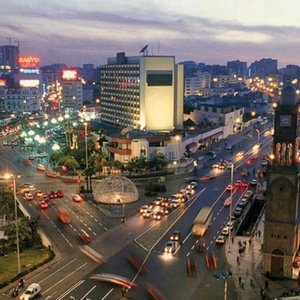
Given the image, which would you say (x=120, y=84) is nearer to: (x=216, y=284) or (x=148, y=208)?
(x=148, y=208)

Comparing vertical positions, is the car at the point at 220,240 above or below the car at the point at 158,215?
above

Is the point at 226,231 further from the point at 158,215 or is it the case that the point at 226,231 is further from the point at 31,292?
the point at 31,292

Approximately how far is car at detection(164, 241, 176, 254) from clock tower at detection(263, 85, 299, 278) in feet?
35.5

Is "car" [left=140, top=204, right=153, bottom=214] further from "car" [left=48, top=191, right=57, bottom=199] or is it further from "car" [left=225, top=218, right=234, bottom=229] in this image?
"car" [left=48, top=191, right=57, bottom=199]

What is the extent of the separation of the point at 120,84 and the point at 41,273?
99181 mm

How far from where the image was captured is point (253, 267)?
47406mm

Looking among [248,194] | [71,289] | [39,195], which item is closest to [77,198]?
[39,195]

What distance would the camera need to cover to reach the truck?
6391 centimetres

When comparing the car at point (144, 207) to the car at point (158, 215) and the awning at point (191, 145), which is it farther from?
the awning at point (191, 145)

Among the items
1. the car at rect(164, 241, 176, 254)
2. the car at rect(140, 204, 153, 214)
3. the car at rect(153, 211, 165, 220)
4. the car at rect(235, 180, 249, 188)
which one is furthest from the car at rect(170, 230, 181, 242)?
→ the car at rect(235, 180, 249, 188)

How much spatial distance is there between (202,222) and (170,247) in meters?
8.20

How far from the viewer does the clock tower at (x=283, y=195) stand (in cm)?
4512

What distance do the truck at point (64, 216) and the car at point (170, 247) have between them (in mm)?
16465

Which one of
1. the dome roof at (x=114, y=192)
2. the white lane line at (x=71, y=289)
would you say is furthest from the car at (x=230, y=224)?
the white lane line at (x=71, y=289)
